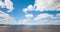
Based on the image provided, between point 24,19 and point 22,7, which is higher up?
point 22,7

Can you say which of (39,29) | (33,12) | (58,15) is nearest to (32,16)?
(33,12)

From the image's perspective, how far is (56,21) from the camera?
852 mm

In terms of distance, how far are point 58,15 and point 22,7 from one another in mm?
351

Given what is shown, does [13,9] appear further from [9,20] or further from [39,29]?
[39,29]

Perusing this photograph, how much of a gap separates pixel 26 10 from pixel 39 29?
221 mm

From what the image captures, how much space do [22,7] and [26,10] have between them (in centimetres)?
5

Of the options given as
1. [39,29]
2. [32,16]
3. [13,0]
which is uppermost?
[13,0]

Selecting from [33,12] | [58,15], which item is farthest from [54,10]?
[33,12]

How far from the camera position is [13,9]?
846 millimetres

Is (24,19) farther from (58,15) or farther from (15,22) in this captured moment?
(58,15)

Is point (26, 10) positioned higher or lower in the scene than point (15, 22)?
higher

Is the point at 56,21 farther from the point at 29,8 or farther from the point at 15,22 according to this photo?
the point at 15,22

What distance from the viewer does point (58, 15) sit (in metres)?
0.85

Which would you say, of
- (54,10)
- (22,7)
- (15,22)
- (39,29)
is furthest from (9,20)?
(54,10)
